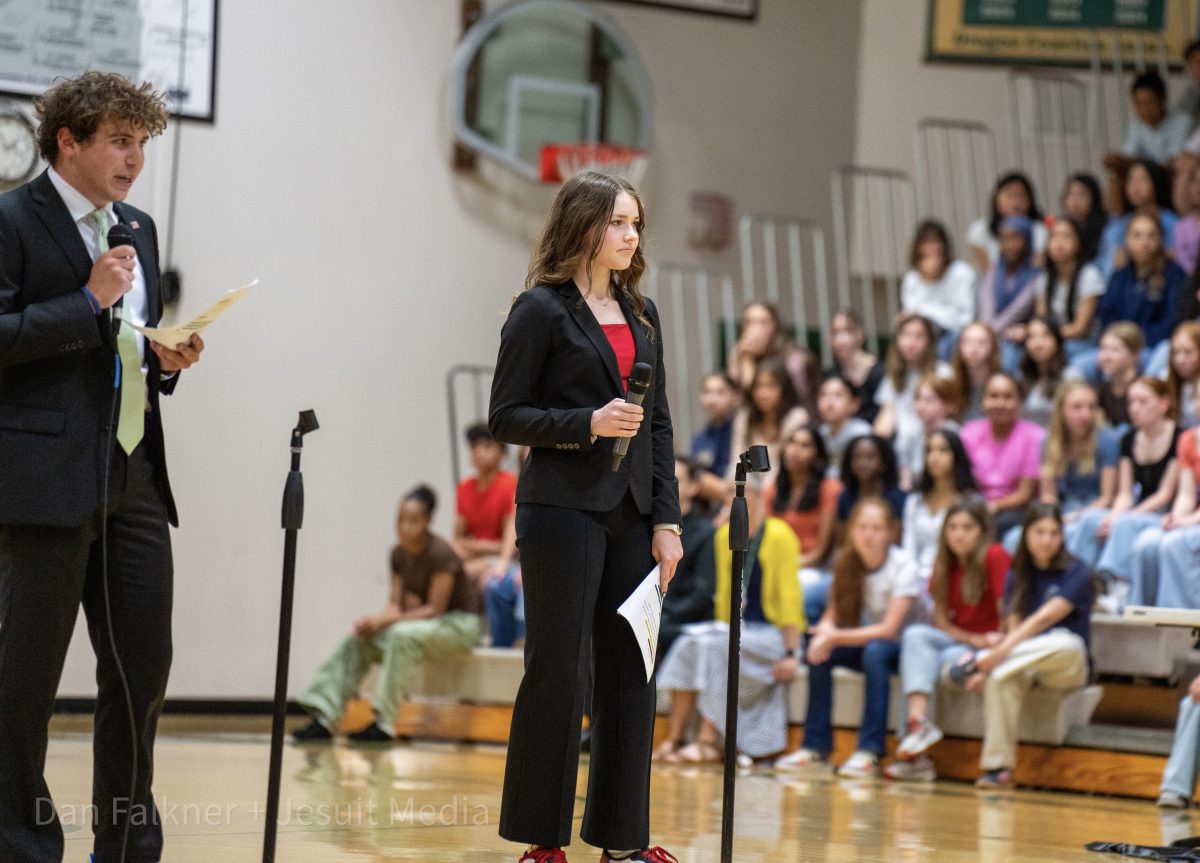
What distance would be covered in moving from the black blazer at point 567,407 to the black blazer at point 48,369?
75 cm

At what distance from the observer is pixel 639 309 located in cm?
329

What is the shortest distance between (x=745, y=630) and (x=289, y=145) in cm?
356

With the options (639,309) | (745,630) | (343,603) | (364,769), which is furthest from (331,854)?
(343,603)

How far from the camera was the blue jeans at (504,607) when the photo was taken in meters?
7.24

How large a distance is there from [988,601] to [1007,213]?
9.82ft

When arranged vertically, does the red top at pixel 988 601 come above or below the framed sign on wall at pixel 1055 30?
below

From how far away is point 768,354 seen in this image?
8172 mm

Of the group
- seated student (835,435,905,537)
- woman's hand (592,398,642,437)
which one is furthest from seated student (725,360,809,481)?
woman's hand (592,398,642,437)

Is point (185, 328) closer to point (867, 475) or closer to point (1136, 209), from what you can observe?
point (867, 475)

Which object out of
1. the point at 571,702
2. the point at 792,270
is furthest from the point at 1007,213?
the point at 571,702

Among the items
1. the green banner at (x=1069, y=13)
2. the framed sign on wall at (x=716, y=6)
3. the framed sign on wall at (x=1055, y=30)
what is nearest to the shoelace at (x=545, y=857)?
the framed sign on wall at (x=716, y=6)

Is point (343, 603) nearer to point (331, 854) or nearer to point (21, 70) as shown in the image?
point (21, 70)

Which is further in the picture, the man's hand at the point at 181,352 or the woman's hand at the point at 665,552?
the woman's hand at the point at 665,552

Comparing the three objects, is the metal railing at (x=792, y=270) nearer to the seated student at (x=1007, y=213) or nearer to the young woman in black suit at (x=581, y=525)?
the seated student at (x=1007, y=213)
